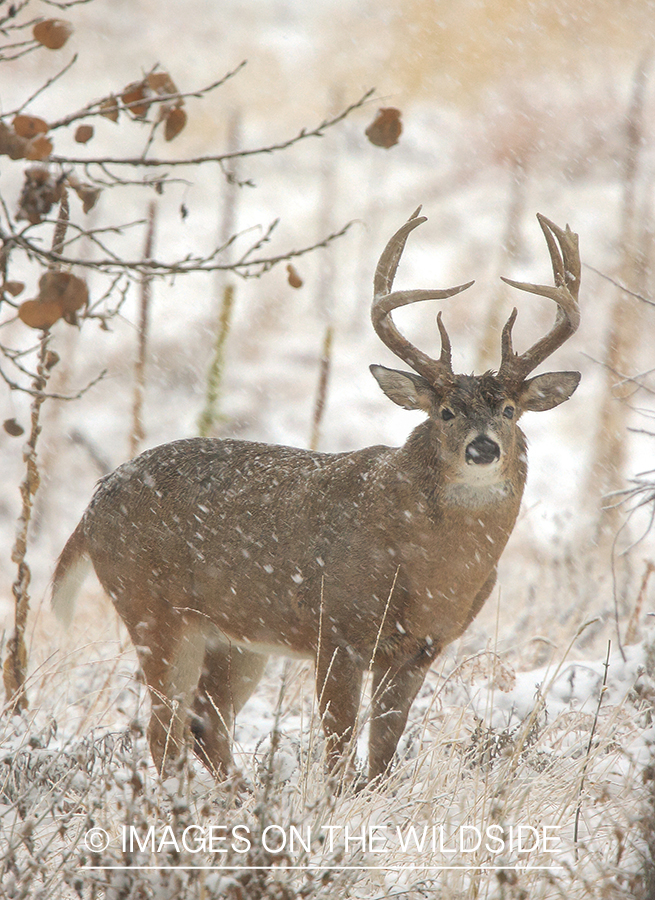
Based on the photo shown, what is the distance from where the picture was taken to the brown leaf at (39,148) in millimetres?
1975

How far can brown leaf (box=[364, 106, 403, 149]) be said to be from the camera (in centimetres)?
259

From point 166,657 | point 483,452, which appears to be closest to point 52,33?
point 483,452

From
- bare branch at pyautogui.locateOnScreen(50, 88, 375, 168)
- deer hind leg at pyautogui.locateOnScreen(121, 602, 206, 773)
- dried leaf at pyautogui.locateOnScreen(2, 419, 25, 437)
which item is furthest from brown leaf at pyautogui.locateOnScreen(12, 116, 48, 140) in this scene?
deer hind leg at pyautogui.locateOnScreen(121, 602, 206, 773)

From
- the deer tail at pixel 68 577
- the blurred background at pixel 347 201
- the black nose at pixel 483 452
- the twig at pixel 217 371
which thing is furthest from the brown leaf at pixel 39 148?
the blurred background at pixel 347 201

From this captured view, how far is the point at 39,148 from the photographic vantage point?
78.1 inches

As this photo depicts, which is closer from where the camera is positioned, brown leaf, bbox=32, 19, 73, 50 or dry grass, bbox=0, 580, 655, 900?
brown leaf, bbox=32, 19, 73, 50

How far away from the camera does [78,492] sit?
1861 centimetres

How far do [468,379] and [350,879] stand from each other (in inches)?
90.3

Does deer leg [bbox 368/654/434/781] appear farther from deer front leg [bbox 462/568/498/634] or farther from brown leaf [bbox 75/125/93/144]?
brown leaf [bbox 75/125/93/144]

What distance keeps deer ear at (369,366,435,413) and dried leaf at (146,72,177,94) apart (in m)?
2.05

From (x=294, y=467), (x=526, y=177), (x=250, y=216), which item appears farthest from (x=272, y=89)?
(x=294, y=467)

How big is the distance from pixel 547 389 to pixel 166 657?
2.21 metres

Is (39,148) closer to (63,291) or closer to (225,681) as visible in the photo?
(63,291)

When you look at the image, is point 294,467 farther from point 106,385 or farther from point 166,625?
point 106,385
